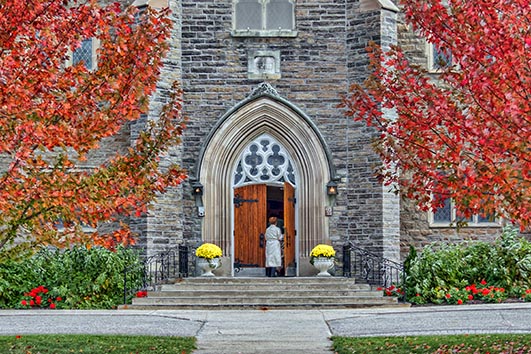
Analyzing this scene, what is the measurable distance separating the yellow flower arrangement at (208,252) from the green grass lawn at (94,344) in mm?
7365

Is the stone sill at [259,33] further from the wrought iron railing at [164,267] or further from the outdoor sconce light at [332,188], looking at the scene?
the wrought iron railing at [164,267]

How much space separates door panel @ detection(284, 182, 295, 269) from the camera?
71.7 feet

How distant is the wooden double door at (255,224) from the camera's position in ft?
71.8

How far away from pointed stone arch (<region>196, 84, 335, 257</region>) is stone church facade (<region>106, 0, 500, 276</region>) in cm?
2

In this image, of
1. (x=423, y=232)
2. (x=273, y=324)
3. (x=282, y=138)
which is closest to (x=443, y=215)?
(x=423, y=232)

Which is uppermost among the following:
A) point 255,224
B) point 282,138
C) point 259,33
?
point 259,33

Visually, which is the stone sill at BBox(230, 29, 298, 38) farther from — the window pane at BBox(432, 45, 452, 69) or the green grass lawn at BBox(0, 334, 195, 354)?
the green grass lawn at BBox(0, 334, 195, 354)

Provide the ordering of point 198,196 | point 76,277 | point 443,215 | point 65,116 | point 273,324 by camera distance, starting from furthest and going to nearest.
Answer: point 443,215, point 198,196, point 76,277, point 273,324, point 65,116

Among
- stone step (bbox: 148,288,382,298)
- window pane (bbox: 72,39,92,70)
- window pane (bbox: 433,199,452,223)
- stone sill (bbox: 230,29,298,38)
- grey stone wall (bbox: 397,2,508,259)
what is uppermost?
stone sill (bbox: 230,29,298,38)

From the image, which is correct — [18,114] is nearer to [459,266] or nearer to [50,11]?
[50,11]

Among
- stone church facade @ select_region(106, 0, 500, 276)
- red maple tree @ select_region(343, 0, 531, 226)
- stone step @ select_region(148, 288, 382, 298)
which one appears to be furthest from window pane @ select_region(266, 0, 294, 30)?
red maple tree @ select_region(343, 0, 531, 226)

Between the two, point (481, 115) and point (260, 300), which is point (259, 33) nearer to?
point (260, 300)

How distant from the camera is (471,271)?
19609 mm

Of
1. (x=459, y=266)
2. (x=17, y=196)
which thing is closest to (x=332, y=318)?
(x=459, y=266)
